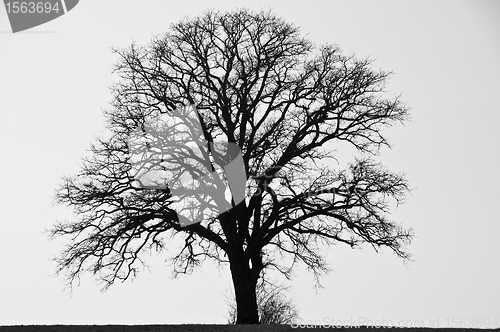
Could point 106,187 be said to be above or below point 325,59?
below

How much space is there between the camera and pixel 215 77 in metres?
20.4

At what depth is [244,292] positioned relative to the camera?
18.9 metres

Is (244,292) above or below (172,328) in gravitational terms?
above

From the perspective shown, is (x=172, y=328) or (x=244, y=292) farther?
(x=244, y=292)

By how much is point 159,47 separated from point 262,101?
3614 mm

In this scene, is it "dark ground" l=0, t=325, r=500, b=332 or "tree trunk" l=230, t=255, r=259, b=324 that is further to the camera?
"tree trunk" l=230, t=255, r=259, b=324

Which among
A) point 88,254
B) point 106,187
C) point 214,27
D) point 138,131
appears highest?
point 214,27

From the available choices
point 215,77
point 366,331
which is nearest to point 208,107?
point 215,77

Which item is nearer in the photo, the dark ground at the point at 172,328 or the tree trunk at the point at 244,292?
the dark ground at the point at 172,328

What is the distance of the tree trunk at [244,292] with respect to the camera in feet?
61.4

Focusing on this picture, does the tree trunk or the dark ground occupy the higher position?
the tree trunk

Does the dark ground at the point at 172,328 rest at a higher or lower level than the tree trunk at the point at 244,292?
lower

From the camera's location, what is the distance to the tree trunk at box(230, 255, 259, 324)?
61.4 ft

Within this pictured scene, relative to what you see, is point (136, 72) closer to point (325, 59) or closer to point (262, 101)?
point (262, 101)
